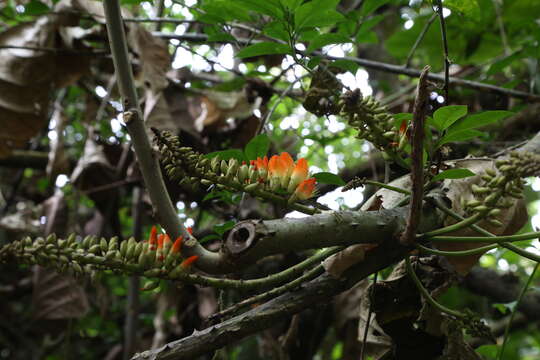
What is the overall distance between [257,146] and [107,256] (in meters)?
0.37

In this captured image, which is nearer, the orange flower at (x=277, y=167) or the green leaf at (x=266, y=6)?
the orange flower at (x=277, y=167)

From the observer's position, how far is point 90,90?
2.17 m

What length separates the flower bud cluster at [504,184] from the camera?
2.02ft

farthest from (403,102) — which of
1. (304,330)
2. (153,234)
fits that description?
(153,234)

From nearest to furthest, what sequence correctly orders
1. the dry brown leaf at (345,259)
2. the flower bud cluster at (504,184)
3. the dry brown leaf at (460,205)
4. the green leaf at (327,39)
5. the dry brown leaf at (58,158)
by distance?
the flower bud cluster at (504,184), the dry brown leaf at (345,259), the dry brown leaf at (460,205), the green leaf at (327,39), the dry brown leaf at (58,158)

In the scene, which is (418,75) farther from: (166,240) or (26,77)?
(26,77)

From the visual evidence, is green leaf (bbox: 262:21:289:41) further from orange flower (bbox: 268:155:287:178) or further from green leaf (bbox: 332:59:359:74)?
orange flower (bbox: 268:155:287:178)

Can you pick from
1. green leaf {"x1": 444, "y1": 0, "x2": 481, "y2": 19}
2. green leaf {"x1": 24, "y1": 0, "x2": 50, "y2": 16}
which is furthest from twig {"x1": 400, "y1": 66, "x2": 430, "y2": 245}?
green leaf {"x1": 24, "y1": 0, "x2": 50, "y2": 16}

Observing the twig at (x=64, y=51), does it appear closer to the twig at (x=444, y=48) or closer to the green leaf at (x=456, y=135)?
the twig at (x=444, y=48)

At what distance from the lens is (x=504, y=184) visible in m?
0.64

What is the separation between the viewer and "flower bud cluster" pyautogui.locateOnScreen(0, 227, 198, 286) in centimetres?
68

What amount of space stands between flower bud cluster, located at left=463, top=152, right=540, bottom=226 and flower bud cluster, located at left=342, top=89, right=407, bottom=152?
0.45 ft

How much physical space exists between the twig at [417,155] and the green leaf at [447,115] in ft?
0.42

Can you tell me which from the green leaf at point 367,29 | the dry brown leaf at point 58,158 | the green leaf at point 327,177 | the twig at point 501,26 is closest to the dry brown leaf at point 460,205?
the green leaf at point 327,177
